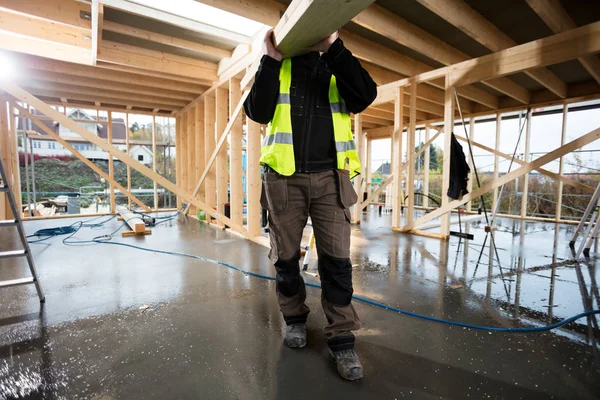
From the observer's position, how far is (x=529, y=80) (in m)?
5.45

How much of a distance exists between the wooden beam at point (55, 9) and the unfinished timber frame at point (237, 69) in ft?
0.03

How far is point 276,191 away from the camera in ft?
→ 4.66

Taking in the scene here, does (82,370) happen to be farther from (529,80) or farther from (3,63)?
(529,80)

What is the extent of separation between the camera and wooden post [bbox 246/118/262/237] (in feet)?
13.1

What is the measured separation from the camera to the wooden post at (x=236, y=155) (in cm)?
449

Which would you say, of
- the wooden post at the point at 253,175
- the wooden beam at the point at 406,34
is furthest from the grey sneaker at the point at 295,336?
the wooden beam at the point at 406,34

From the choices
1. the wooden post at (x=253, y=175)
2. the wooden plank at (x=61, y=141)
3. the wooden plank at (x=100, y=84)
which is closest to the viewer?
the wooden post at (x=253, y=175)

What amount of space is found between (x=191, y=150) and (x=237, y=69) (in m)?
3.23

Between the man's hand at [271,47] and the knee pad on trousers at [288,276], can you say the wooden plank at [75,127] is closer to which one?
the knee pad on trousers at [288,276]

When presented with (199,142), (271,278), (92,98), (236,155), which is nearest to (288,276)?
(271,278)

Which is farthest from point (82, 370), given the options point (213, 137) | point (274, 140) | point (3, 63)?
point (3, 63)

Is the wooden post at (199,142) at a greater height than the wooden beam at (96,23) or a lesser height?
lesser

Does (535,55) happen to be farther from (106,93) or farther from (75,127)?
(106,93)

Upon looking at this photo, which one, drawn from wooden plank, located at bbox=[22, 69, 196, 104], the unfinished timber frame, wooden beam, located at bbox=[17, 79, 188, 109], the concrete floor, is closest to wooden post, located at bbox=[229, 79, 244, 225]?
the unfinished timber frame
